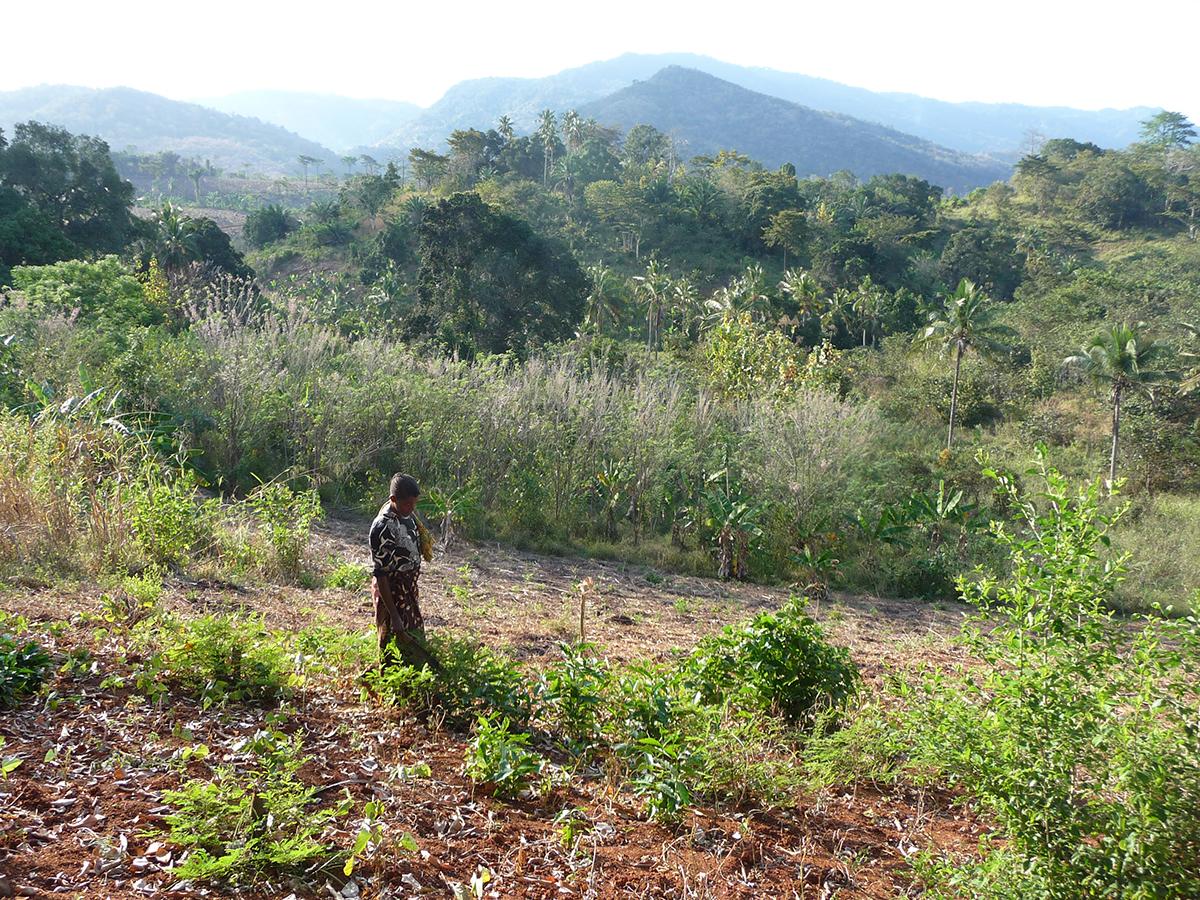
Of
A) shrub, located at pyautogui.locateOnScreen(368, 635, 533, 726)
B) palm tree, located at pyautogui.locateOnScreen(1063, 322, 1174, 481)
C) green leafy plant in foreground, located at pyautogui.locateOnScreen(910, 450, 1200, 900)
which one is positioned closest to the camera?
green leafy plant in foreground, located at pyautogui.locateOnScreen(910, 450, 1200, 900)

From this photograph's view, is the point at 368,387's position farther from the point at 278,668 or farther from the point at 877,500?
the point at 877,500

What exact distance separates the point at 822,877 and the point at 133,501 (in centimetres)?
609

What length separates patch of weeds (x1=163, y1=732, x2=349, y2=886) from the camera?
8.97ft

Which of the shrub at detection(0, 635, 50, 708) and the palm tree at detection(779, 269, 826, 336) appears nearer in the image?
the shrub at detection(0, 635, 50, 708)

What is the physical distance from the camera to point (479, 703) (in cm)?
462

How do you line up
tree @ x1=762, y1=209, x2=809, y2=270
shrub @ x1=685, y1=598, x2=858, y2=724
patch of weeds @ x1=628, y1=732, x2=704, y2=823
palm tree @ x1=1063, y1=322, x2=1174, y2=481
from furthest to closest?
tree @ x1=762, y1=209, x2=809, y2=270
palm tree @ x1=1063, y1=322, x2=1174, y2=481
shrub @ x1=685, y1=598, x2=858, y2=724
patch of weeds @ x1=628, y1=732, x2=704, y2=823

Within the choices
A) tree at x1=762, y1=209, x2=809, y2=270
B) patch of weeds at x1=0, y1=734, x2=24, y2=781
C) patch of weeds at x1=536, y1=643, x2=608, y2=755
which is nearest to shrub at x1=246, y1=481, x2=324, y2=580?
patch of weeds at x1=536, y1=643, x2=608, y2=755

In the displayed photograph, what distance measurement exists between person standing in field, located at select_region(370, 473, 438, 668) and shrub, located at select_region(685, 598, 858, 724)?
1.72 meters

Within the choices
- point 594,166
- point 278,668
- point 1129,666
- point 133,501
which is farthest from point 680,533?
point 594,166

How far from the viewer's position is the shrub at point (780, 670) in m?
4.84

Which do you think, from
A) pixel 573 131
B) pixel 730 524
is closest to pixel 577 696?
pixel 730 524

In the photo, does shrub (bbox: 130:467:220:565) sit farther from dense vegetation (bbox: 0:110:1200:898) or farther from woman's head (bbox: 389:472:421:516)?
woman's head (bbox: 389:472:421:516)

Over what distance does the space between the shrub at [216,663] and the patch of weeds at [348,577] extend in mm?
3671

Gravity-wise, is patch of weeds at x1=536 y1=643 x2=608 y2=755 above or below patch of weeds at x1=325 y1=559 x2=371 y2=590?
above
